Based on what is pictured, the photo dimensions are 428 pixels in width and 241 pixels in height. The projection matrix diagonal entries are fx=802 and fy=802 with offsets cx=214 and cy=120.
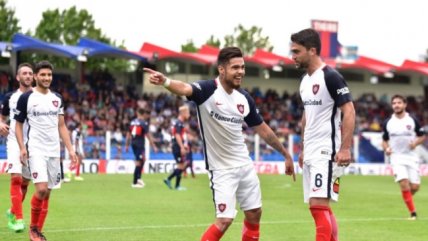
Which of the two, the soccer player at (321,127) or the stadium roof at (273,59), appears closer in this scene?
the soccer player at (321,127)

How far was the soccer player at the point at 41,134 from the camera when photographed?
1042cm

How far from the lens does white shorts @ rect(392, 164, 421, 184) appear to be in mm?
14805

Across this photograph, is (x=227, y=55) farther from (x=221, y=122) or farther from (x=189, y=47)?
(x=189, y=47)

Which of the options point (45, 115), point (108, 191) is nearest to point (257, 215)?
point (45, 115)

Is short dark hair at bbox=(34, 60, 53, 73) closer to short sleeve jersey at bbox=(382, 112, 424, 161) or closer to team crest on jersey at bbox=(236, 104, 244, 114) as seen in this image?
team crest on jersey at bbox=(236, 104, 244, 114)

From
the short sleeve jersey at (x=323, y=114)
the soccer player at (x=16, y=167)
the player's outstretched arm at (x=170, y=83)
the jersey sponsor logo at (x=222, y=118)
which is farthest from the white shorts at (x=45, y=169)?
the short sleeve jersey at (x=323, y=114)

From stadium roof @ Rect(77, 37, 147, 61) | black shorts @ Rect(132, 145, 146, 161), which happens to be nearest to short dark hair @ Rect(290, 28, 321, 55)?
black shorts @ Rect(132, 145, 146, 161)

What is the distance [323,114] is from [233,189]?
1256 mm

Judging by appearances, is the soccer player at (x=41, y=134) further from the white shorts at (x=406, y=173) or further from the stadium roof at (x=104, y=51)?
the stadium roof at (x=104, y=51)

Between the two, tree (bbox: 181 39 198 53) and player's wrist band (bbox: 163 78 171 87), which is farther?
tree (bbox: 181 39 198 53)

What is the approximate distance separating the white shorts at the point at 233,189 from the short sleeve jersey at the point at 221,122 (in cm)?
8

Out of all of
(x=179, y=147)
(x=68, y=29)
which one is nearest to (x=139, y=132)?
(x=179, y=147)

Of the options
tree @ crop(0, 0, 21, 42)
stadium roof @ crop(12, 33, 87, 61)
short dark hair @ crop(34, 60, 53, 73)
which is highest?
tree @ crop(0, 0, 21, 42)

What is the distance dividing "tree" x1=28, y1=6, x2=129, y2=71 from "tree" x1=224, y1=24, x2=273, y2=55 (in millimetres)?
19313
